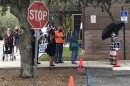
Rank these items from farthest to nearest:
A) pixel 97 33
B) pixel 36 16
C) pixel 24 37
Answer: pixel 97 33 → pixel 24 37 → pixel 36 16

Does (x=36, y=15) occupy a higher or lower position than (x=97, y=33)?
higher

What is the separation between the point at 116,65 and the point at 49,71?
3363mm

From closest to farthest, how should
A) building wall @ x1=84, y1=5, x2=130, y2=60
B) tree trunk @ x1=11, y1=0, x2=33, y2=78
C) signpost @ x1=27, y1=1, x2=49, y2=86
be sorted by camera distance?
signpost @ x1=27, y1=1, x2=49, y2=86 < tree trunk @ x1=11, y1=0, x2=33, y2=78 < building wall @ x1=84, y1=5, x2=130, y2=60

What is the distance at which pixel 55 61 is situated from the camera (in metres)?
19.5

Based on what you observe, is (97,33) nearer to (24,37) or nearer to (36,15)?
(24,37)

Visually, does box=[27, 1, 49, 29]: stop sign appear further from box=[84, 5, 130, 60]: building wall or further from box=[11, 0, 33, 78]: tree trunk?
box=[84, 5, 130, 60]: building wall

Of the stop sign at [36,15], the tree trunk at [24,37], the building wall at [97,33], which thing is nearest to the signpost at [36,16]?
the stop sign at [36,15]

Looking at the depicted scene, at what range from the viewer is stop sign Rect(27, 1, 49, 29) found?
410 inches

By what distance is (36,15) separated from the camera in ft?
34.4

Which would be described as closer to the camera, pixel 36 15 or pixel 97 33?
pixel 36 15

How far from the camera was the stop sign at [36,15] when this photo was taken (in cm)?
1042

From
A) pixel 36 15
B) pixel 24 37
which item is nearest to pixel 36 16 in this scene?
pixel 36 15

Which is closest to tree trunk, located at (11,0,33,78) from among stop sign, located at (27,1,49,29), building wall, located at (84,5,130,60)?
stop sign, located at (27,1,49,29)

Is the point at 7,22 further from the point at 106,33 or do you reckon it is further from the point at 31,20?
the point at 31,20
